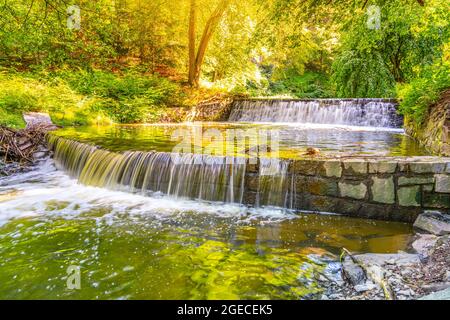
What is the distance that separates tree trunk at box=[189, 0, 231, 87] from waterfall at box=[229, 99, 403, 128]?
93.5 inches

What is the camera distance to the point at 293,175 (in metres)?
5.12

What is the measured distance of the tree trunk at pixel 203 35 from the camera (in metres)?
14.6

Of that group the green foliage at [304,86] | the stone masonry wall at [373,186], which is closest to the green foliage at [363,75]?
the green foliage at [304,86]

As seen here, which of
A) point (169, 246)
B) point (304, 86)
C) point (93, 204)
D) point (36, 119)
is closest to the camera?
point (169, 246)

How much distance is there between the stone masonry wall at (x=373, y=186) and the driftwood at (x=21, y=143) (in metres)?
6.76

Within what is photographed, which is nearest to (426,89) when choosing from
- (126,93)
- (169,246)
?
(169,246)

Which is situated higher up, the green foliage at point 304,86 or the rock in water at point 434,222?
the green foliage at point 304,86

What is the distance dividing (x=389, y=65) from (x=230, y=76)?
25.6 ft

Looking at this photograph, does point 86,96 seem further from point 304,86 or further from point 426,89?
point 304,86

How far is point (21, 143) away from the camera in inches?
350

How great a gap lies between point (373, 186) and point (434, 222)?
33.0 inches

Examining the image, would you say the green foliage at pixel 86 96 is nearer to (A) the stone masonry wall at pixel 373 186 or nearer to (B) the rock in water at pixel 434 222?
(A) the stone masonry wall at pixel 373 186

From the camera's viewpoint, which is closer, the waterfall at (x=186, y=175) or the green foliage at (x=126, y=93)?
the waterfall at (x=186, y=175)
